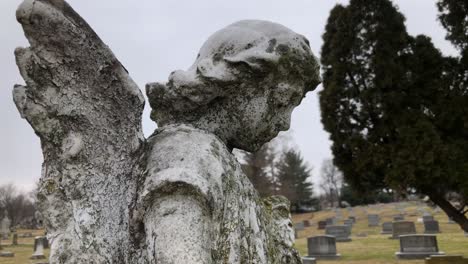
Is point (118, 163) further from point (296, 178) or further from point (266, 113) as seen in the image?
point (296, 178)

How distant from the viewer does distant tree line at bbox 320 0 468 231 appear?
1365cm

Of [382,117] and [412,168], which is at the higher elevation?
[382,117]

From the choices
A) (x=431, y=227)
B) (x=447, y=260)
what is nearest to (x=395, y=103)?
(x=447, y=260)

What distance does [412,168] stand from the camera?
1381cm

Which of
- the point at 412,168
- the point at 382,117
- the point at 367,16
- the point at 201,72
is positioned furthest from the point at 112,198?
the point at 367,16

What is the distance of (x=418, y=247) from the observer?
577 inches

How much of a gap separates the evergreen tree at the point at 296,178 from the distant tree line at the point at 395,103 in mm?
31202

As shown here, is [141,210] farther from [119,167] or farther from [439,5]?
[439,5]

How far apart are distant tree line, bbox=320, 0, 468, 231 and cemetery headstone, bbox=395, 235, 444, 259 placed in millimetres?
1150

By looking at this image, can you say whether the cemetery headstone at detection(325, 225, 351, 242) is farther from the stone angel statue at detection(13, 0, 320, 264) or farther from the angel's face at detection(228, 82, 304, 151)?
the stone angel statue at detection(13, 0, 320, 264)

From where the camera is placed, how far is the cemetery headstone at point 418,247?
14.4 meters

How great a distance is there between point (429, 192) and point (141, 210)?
14807 millimetres

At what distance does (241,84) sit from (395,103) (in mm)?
14211

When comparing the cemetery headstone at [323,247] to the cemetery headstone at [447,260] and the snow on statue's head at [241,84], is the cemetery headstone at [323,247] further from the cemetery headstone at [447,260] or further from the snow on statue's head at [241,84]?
the snow on statue's head at [241,84]
